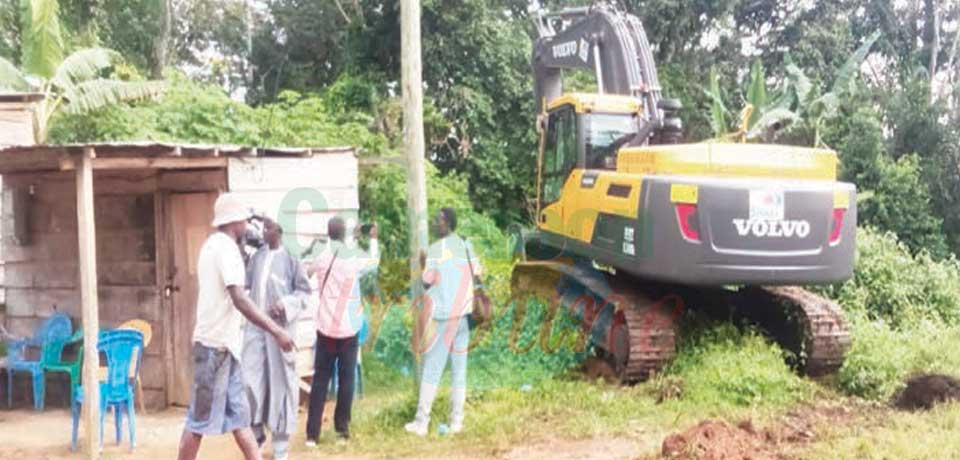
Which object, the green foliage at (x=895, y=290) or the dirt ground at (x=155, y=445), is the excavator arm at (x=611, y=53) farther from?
the dirt ground at (x=155, y=445)

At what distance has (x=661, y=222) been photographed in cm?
718

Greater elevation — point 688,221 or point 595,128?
point 595,128

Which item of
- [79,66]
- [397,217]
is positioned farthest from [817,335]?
[79,66]

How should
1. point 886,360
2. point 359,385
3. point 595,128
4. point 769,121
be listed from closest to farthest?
point 886,360
point 359,385
point 595,128
point 769,121


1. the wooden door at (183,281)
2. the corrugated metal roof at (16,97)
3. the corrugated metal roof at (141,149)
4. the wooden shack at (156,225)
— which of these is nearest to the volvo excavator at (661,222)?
the wooden shack at (156,225)

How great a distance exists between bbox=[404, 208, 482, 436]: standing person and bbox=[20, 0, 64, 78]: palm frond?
851 centimetres

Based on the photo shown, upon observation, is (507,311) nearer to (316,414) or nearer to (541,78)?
(541,78)

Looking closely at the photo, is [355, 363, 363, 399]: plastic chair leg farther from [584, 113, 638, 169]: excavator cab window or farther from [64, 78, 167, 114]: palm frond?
[64, 78, 167, 114]: palm frond

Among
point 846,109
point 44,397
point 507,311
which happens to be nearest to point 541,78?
point 507,311

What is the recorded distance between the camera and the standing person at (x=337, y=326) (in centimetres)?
646

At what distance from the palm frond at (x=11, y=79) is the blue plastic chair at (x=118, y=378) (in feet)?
24.4

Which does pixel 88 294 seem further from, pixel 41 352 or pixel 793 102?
pixel 793 102

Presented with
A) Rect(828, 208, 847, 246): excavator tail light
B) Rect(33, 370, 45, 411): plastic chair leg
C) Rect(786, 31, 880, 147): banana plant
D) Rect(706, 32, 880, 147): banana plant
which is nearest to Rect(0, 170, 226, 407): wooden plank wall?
Rect(33, 370, 45, 411): plastic chair leg

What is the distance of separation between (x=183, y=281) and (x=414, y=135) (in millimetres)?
2804
